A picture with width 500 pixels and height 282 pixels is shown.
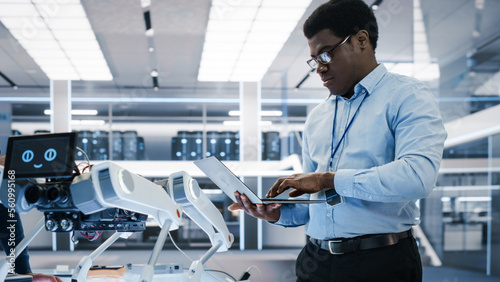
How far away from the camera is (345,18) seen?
1.32 metres

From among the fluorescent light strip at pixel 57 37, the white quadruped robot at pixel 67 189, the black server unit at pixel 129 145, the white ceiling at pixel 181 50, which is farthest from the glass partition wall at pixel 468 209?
the white quadruped robot at pixel 67 189

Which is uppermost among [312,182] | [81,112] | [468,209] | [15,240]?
[81,112]

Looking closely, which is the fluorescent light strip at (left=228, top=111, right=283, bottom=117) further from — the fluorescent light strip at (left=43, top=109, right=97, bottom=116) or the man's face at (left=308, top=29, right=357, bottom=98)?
the man's face at (left=308, top=29, right=357, bottom=98)

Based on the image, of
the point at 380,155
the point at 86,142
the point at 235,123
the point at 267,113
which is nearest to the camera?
the point at 380,155

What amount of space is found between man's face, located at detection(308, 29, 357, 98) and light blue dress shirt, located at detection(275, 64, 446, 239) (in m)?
0.04

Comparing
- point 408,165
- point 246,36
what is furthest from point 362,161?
point 246,36

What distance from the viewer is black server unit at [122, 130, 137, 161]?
749 centimetres

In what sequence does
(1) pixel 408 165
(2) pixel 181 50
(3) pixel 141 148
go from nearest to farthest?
(1) pixel 408 165 → (2) pixel 181 50 → (3) pixel 141 148

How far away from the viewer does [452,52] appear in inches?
245

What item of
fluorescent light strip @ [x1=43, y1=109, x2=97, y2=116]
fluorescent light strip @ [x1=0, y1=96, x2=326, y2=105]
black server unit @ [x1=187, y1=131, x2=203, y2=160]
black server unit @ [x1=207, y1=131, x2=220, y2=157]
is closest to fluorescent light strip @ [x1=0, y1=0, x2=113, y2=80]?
fluorescent light strip @ [x1=0, y1=96, x2=326, y2=105]

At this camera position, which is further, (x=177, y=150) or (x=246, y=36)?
(x=177, y=150)

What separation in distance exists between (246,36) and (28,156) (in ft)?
16.2

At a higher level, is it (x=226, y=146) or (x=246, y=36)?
(x=246, y=36)

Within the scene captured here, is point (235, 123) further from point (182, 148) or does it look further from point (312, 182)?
point (312, 182)
